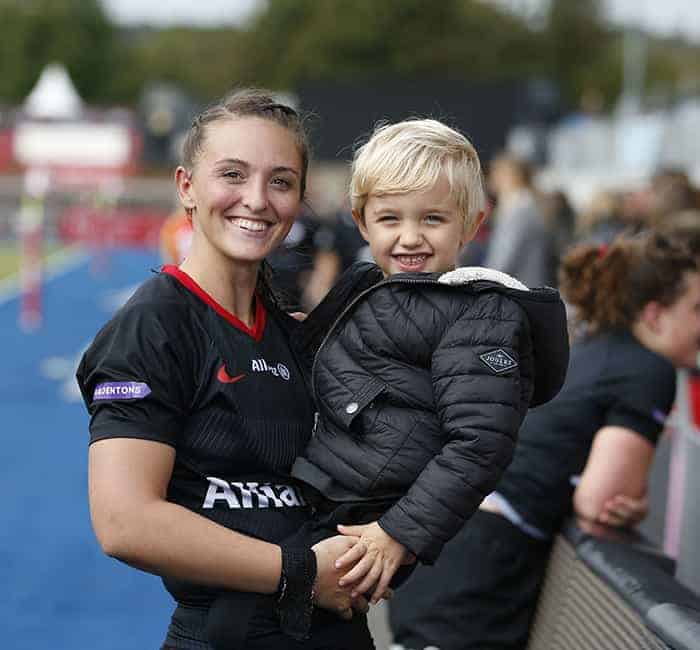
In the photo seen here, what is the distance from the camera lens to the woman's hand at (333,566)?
2.29 m

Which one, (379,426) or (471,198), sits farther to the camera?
(471,198)

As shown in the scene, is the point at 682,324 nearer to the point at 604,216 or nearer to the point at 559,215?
the point at 604,216

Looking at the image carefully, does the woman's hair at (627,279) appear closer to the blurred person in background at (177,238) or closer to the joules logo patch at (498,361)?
the joules logo patch at (498,361)

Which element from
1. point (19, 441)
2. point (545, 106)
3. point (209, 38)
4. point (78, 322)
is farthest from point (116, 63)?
point (19, 441)

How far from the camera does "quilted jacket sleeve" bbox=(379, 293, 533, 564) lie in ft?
7.39

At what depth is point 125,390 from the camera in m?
2.18

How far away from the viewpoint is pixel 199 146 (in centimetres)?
244

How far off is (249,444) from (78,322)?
15.8 metres

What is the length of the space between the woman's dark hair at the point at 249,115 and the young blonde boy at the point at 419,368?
164 millimetres

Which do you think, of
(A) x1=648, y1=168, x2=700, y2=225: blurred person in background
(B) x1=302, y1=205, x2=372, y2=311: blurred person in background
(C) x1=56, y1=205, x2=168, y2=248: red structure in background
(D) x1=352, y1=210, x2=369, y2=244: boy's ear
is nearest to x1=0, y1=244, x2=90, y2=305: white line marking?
(C) x1=56, y1=205, x2=168, y2=248: red structure in background

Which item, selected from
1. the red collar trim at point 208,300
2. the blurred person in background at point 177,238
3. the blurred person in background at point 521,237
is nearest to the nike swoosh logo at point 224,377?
the red collar trim at point 208,300

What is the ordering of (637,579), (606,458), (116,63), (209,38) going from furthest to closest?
(209,38) → (116,63) → (606,458) → (637,579)

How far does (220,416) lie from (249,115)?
582 mm

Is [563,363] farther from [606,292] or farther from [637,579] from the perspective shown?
[606,292]
